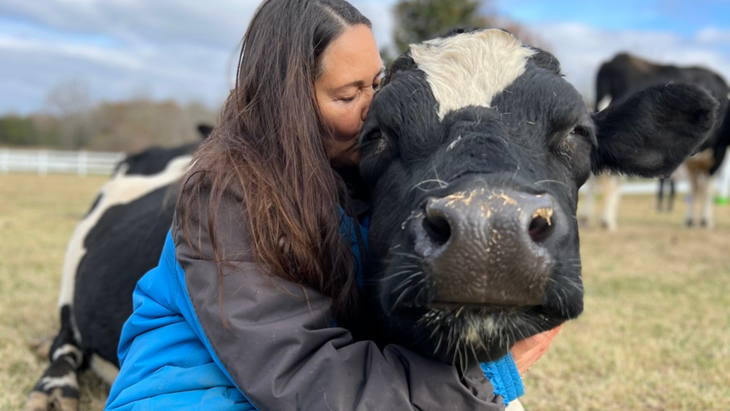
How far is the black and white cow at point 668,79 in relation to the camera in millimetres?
13141

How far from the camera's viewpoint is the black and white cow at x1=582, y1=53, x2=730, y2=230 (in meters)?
13.1

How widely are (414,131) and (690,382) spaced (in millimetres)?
2955

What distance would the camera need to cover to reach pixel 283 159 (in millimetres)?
2430

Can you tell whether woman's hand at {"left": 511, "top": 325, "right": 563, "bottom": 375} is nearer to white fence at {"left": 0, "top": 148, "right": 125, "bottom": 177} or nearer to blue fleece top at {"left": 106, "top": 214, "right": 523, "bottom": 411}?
blue fleece top at {"left": 106, "top": 214, "right": 523, "bottom": 411}

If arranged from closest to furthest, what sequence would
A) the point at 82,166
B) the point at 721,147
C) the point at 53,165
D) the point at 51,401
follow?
the point at 51,401, the point at 721,147, the point at 53,165, the point at 82,166

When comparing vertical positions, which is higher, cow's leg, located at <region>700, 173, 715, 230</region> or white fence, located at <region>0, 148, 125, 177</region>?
cow's leg, located at <region>700, 173, 715, 230</region>

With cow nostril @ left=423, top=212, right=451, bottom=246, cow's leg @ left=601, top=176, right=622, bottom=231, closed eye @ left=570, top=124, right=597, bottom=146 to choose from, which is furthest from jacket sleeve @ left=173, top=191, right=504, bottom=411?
cow's leg @ left=601, top=176, right=622, bottom=231

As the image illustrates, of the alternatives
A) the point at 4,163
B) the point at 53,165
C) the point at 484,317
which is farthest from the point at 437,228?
the point at 53,165

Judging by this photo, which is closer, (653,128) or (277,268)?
(277,268)

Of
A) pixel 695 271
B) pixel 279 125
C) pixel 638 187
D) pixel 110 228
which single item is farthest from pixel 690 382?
pixel 638 187

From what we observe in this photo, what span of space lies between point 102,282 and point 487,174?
308 centimetres

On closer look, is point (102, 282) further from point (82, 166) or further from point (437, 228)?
point (82, 166)

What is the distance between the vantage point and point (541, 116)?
2289 mm

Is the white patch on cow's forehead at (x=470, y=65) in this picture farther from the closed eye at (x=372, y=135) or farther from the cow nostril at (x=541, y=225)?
the cow nostril at (x=541, y=225)
